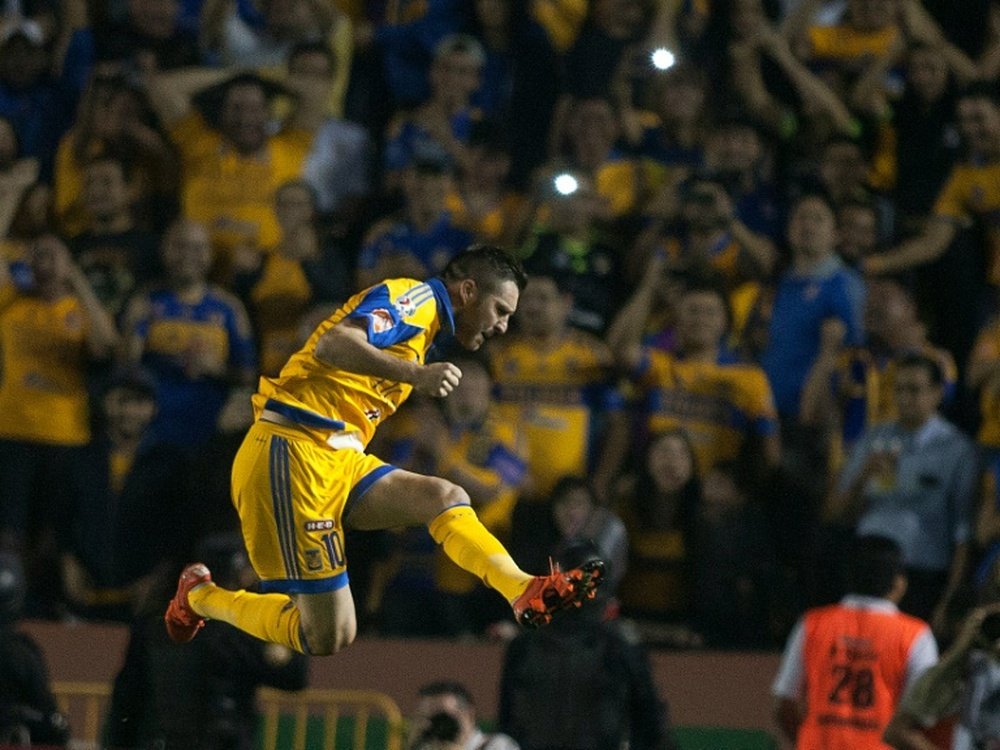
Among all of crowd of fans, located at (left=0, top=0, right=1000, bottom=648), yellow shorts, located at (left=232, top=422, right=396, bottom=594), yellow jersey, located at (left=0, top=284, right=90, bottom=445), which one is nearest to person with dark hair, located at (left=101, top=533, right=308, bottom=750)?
yellow shorts, located at (left=232, top=422, right=396, bottom=594)

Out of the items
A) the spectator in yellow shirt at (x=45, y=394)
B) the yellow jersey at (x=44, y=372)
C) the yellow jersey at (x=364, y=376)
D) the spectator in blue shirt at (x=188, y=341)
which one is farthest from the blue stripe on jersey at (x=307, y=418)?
the yellow jersey at (x=44, y=372)

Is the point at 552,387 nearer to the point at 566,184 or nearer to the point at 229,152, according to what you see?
the point at 566,184

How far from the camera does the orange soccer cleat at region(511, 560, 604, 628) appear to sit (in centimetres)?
650

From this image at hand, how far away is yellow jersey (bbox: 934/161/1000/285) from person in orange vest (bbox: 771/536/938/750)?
336 centimetres

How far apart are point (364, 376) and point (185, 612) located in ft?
4.53

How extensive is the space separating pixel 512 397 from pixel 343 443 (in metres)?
Answer: 3.48

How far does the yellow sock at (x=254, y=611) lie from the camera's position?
7258mm

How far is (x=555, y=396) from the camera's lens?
10477 millimetres

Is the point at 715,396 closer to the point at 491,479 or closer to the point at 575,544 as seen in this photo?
the point at 491,479

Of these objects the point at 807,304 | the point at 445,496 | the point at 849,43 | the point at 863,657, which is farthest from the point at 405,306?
the point at 849,43

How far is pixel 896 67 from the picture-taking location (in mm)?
11883

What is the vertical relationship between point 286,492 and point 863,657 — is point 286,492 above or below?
above

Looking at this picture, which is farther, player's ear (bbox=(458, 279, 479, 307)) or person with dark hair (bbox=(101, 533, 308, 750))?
person with dark hair (bbox=(101, 533, 308, 750))

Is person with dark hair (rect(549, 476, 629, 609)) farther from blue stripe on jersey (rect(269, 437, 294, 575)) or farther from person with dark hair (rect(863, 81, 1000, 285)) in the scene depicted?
blue stripe on jersey (rect(269, 437, 294, 575))
